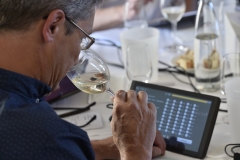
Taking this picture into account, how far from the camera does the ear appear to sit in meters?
0.85

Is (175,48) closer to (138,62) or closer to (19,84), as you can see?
(138,62)

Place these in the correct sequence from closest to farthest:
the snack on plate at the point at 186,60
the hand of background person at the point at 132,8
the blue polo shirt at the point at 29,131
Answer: the blue polo shirt at the point at 29,131 → the snack on plate at the point at 186,60 → the hand of background person at the point at 132,8

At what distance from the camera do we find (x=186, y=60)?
1.65 meters

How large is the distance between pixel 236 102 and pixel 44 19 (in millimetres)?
568

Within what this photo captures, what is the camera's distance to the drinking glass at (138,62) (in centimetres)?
147

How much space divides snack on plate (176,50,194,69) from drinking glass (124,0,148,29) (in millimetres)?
351

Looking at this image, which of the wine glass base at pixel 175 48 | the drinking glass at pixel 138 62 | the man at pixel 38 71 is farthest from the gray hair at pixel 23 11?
the wine glass base at pixel 175 48

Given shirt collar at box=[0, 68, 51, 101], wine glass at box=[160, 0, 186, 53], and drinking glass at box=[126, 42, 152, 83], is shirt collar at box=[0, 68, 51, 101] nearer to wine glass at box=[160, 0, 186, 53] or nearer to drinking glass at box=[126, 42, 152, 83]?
drinking glass at box=[126, 42, 152, 83]

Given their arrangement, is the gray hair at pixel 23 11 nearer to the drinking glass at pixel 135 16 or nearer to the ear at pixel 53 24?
the ear at pixel 53 24

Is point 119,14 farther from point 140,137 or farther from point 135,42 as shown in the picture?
point 140,137

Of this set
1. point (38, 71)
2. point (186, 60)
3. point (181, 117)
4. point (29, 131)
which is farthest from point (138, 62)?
point (29, 131)

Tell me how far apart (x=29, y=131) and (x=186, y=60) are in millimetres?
957

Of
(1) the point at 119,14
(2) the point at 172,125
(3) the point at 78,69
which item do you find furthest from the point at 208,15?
(3) the point at 78,69

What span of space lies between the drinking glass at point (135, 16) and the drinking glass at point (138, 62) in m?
0.49
